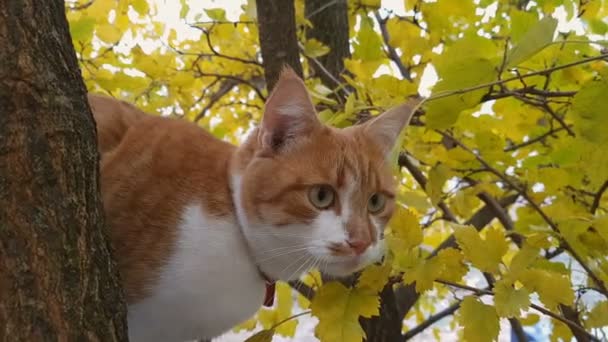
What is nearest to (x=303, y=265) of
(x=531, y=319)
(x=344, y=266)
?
(x=344, y=266)

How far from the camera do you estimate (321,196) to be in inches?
30.7

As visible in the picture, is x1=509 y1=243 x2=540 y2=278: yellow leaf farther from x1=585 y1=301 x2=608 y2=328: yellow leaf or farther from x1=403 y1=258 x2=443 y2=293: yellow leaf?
x1=585 y1=301 x2=608 y2=328: yellow leaf

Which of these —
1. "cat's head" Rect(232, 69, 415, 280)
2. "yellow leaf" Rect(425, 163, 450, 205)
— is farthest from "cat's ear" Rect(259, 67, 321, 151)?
"yellow leaf" Rect(425, 163, 450, 205)

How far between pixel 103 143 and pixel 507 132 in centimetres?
71

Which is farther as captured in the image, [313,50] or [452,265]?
[313,50]

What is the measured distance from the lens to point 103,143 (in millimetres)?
899

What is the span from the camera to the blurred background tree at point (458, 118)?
628 mm

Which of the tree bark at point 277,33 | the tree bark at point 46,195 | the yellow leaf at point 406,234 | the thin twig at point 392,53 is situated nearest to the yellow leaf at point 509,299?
the yellow leaf at point 406,234

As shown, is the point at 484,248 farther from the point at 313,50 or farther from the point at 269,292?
the point at 313,50

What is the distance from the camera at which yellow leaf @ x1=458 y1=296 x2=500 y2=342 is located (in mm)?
621

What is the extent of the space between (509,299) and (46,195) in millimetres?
464

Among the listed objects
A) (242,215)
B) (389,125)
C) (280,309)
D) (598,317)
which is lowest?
(280,309)

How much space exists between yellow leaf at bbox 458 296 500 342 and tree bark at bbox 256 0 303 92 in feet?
1.60

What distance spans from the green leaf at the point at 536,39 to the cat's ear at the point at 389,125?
0.63 ft
